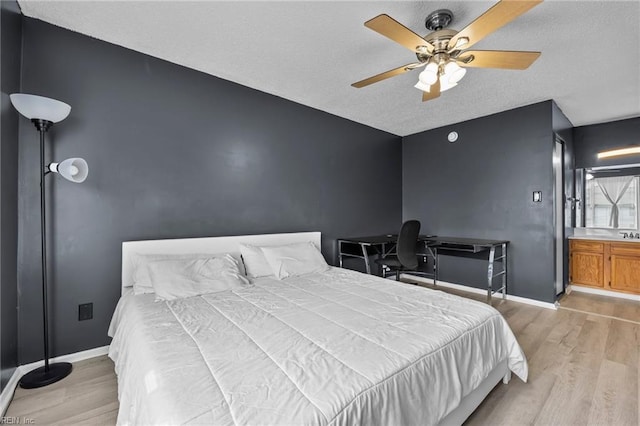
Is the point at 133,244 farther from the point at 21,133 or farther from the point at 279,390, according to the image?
the point at 279,390

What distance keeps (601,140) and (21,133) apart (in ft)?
22.9

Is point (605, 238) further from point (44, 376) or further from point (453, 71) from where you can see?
point (44, 376)

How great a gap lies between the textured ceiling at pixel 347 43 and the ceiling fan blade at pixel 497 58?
1.05 feet

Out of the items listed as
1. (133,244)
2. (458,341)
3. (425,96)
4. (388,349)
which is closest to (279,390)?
(388,349)

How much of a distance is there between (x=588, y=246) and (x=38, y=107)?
640 centimetres

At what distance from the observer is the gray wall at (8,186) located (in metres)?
1.72

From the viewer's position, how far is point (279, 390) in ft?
3.18

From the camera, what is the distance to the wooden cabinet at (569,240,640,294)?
372 cm

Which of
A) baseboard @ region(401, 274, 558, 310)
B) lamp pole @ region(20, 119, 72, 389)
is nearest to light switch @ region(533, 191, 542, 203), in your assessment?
baseboard @ region(401, 274, 558, 310)

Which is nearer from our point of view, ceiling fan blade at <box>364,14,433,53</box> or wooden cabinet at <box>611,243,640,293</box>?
ceiling fan blade at <box>364,14,433,53</box>

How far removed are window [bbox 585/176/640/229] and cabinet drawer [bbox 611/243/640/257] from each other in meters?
0.71

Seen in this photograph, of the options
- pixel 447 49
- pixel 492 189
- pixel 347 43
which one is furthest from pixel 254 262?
pixel 492 189

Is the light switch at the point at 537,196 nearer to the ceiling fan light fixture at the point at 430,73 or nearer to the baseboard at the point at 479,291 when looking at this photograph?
the baseboard at the point at 479,291

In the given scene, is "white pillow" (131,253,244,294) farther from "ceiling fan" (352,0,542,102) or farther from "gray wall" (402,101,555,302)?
"gray wall" (402,101,555,302)
